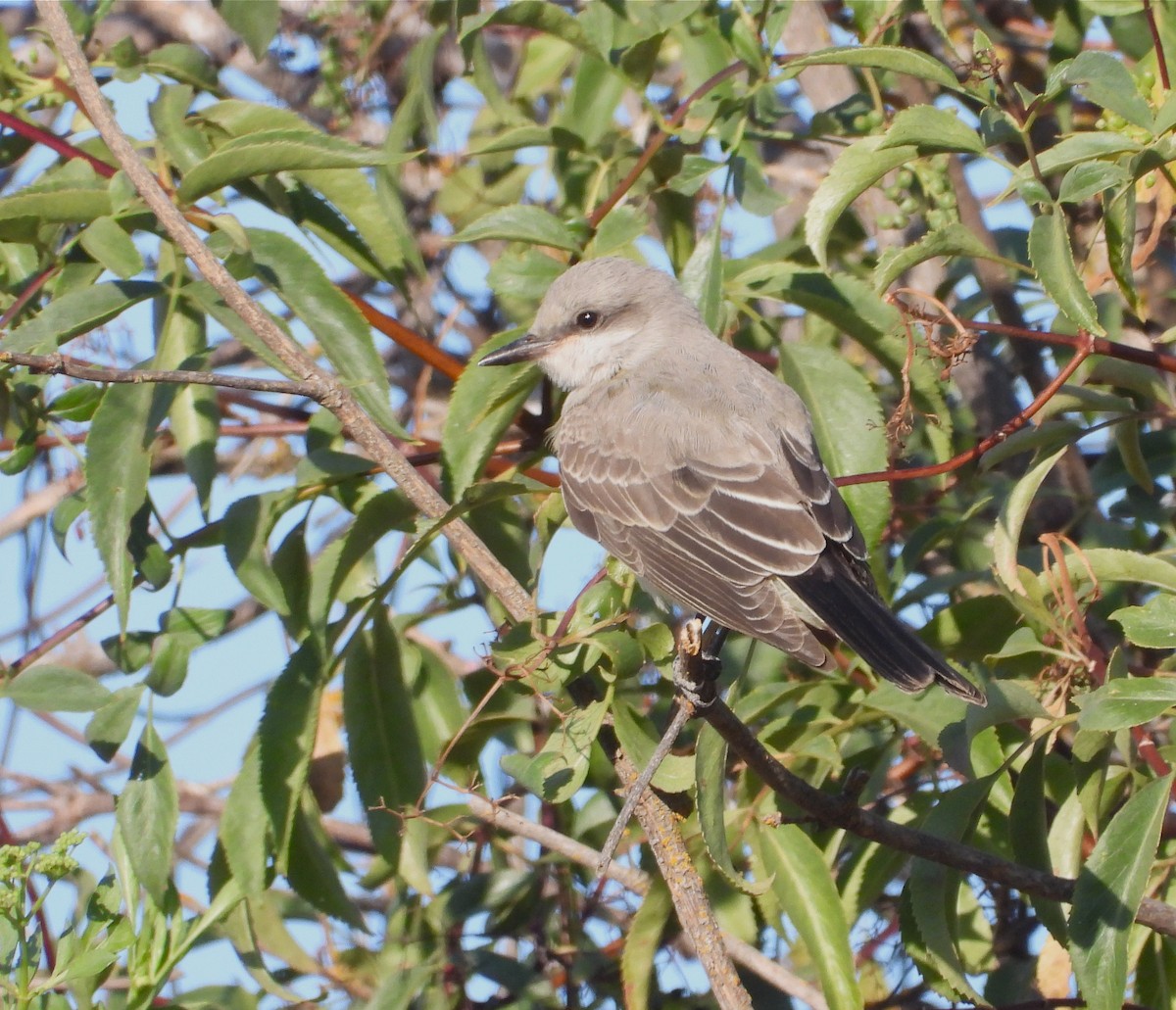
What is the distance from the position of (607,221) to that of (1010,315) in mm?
1232

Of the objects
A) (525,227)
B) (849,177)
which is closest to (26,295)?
(525,227)

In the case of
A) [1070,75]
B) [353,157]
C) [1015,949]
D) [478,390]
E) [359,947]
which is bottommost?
[1015,949]

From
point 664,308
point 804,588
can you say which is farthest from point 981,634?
point 664,308

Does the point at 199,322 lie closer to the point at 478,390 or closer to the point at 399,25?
the point at 478,390

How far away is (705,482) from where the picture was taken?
128 inches

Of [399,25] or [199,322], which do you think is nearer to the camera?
[199,322]

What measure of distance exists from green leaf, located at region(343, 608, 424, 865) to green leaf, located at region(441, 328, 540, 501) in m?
0.36

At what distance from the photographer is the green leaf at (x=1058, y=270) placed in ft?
8.01

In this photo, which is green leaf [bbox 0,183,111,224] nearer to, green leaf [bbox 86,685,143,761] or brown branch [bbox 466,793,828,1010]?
green leaf [bbox 86,685,143,761]

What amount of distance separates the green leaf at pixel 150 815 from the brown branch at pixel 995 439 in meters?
1.43

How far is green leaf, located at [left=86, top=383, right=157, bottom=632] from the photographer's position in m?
2.61

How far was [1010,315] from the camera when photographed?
3.71 metres

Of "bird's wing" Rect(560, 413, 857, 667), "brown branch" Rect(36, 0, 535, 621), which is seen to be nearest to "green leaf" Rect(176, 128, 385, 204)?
"brown branch" Rect(36, 0, 535, 621)

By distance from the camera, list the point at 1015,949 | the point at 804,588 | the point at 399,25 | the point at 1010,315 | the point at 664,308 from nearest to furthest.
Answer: the point at 804,588 < the point at 1015,949 < the point at 1010,315 < the point at 664,308 < the point at 399,25
